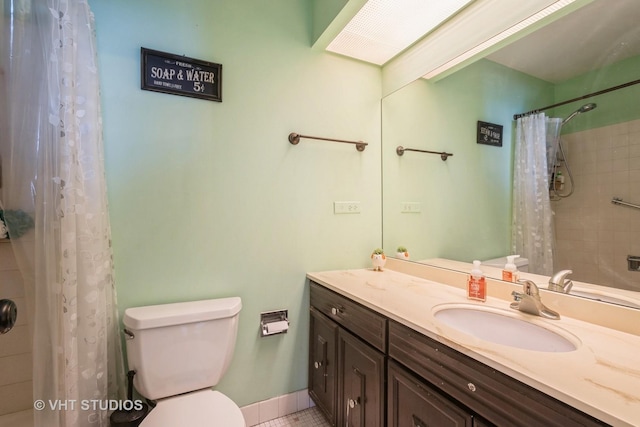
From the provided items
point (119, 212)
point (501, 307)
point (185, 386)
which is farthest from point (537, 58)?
point (185, 386)

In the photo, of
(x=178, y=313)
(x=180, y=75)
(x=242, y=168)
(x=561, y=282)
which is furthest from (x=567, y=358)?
(x=180, y=75)

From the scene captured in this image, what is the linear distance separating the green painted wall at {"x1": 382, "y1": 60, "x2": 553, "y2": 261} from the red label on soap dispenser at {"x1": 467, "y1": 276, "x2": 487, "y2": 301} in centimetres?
31

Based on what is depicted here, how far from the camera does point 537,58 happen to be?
135cm

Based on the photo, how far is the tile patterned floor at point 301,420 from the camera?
168 centimetres

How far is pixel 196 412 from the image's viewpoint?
117cm

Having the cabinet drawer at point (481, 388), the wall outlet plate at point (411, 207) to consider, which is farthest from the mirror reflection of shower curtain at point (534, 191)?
the cabinet drawer at point (481, 388)

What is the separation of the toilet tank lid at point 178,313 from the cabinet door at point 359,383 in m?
0.60

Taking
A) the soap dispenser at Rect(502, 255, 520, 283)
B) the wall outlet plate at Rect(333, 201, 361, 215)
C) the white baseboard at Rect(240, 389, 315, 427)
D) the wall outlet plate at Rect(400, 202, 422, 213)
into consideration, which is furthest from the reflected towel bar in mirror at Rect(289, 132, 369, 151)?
the white baseboard at Rect(240, 389, 315, 427)

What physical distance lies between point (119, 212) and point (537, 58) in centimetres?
216

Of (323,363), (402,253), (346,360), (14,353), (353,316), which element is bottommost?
(323,363)

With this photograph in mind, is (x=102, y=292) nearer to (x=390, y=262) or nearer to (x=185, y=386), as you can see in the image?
(x=185, y=386)

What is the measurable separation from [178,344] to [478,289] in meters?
1.40

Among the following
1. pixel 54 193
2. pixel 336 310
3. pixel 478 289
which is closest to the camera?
pixel 54 193

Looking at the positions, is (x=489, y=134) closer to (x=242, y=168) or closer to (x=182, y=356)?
(x=242, y=168)
